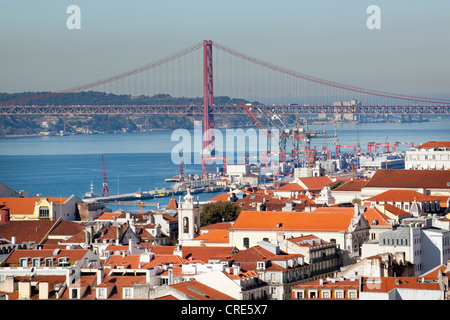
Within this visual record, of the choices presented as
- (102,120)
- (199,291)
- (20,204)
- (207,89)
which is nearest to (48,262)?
(199,291)

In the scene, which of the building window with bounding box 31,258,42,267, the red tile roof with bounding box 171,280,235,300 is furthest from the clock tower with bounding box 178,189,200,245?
the red tile roof with bounding box 171,280,235,300

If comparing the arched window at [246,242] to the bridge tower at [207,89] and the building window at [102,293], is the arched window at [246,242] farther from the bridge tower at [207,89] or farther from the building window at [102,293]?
the bridge tower at [207,89]

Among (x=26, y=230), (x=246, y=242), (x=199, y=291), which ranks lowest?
(x=246, y=242)

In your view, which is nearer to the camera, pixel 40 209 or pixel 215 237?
pixel 215 237

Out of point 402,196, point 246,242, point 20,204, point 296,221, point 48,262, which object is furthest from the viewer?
point 20,204

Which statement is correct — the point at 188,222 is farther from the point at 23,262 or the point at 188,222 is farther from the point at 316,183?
the point at 316,183

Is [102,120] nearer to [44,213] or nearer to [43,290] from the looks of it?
[44,213]

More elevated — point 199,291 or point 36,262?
point 199,291

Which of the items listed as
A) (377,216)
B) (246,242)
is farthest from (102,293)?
(377,216)

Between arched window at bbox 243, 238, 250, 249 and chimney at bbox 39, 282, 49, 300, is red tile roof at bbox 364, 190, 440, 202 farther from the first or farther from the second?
chimney at bbox 39, 282, 49, 300

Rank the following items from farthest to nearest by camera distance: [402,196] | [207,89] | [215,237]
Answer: [207,89] < [402,196] < [215,237]
